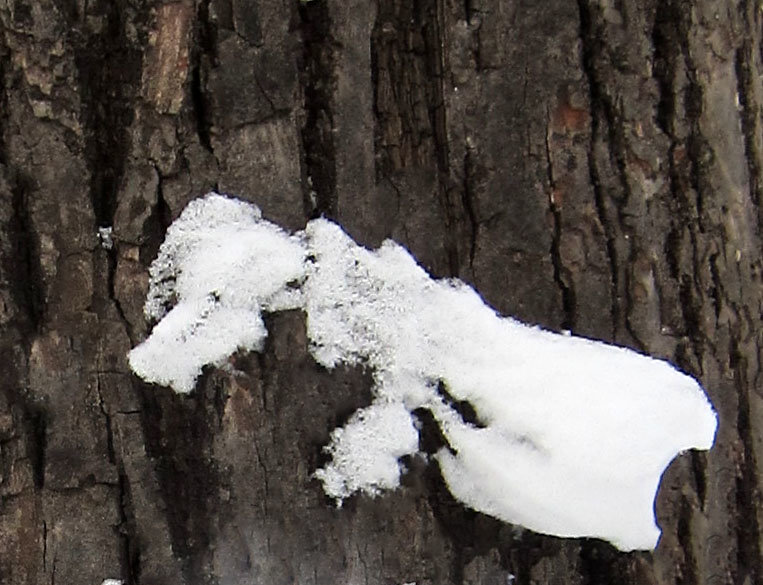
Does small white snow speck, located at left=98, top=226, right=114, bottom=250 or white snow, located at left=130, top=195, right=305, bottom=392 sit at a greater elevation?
small white snow speck, located at left=98, top=226, right=114, bottom=250

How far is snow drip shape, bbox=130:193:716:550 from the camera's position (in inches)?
38.2

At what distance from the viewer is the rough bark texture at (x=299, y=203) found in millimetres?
965

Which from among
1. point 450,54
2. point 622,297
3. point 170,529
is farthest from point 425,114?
point 170,529

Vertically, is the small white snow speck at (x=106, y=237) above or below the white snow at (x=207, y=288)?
above

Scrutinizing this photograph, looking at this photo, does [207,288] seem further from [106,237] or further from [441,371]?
[441,371]

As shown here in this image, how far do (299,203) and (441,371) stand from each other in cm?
28

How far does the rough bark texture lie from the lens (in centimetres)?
96

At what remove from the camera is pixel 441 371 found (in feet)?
3.34

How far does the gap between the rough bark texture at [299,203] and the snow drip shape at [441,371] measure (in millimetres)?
26

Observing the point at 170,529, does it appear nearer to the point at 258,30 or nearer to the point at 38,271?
the point at 38,271

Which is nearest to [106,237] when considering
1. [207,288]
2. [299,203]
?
[207,288]

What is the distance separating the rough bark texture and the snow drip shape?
3 centimetres

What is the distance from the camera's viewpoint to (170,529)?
995 millimetres

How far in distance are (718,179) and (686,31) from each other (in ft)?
0.64
